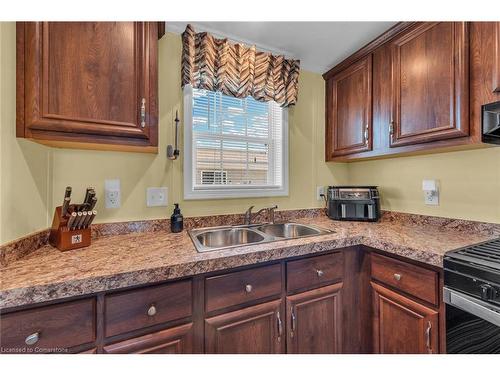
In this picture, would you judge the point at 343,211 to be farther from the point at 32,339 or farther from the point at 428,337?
the point at 32,339

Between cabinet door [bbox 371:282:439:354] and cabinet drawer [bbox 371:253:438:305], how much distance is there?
50mm

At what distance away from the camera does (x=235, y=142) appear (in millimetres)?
1808

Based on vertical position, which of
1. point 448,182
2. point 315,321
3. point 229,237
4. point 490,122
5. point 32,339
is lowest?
point 315,321

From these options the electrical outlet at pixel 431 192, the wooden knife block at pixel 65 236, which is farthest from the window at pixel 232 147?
the electrical outlet at pixel 431 192

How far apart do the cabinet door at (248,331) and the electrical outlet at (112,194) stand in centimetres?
88

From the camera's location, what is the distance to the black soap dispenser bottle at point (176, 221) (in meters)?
1.43

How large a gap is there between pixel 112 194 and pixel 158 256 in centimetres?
64

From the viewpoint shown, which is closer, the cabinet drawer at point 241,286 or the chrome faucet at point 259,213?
the cabinet drawer at point 241,286

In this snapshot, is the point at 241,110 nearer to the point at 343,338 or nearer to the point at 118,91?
the point at 118,91

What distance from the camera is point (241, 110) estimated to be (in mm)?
1809

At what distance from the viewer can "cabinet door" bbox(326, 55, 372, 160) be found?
1.68 meters

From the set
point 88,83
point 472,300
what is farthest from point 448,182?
point 88,83

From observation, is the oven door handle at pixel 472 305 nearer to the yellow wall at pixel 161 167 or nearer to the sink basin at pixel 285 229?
the sink basin at pixel 285 229

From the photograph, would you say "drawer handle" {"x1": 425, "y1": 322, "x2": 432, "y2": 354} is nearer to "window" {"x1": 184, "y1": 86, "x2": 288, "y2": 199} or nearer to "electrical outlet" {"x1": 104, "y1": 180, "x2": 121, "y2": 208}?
"window" {"x1": 184, "y1": 86, "x2": 288, "y2": 199}
